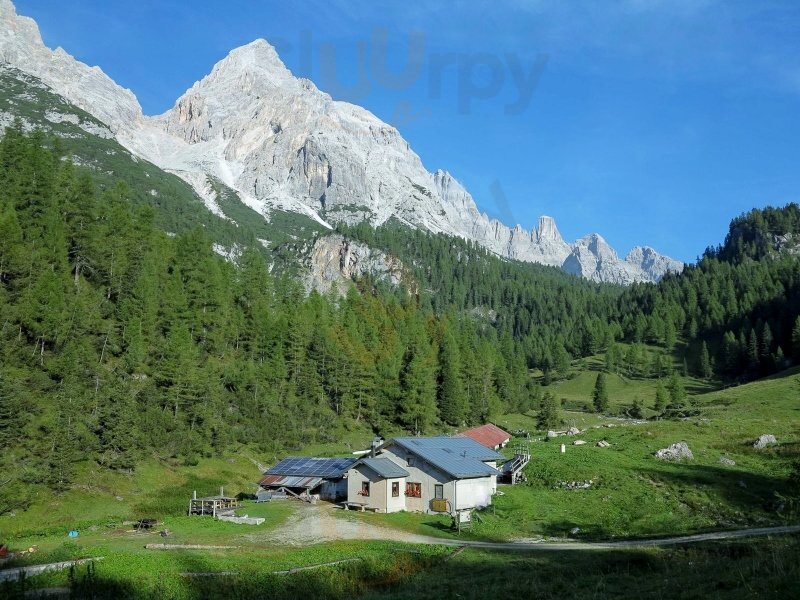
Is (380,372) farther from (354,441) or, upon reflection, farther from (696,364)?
(696,364)

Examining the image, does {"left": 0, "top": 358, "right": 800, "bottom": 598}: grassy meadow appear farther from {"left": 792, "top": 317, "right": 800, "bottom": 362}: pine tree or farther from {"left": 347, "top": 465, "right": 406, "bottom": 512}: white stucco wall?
{"left": 792, "top": 317, "right": 800, "bottom": 362}: pine tree

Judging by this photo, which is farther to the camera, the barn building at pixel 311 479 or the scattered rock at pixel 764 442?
the scattered rock at pixel 764 442

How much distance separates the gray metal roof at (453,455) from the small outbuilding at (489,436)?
16.8m

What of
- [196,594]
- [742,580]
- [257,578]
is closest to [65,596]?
[196,594]

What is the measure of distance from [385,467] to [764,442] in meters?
46.4

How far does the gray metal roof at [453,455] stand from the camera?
54.3 metres

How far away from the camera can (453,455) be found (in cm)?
5862

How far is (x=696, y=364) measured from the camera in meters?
183

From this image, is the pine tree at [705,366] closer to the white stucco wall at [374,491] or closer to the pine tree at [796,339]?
the pine tree at [796,339]

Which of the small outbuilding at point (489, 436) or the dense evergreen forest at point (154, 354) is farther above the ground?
the dense evergreen forest at point (154, 354)

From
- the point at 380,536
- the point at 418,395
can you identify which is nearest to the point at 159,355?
the point at 380,536

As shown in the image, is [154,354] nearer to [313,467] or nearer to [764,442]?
[313,467]

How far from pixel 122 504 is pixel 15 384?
48.7 ft

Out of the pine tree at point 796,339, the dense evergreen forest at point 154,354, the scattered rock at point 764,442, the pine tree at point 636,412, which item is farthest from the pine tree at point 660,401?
the scattered rock at point 764,442
